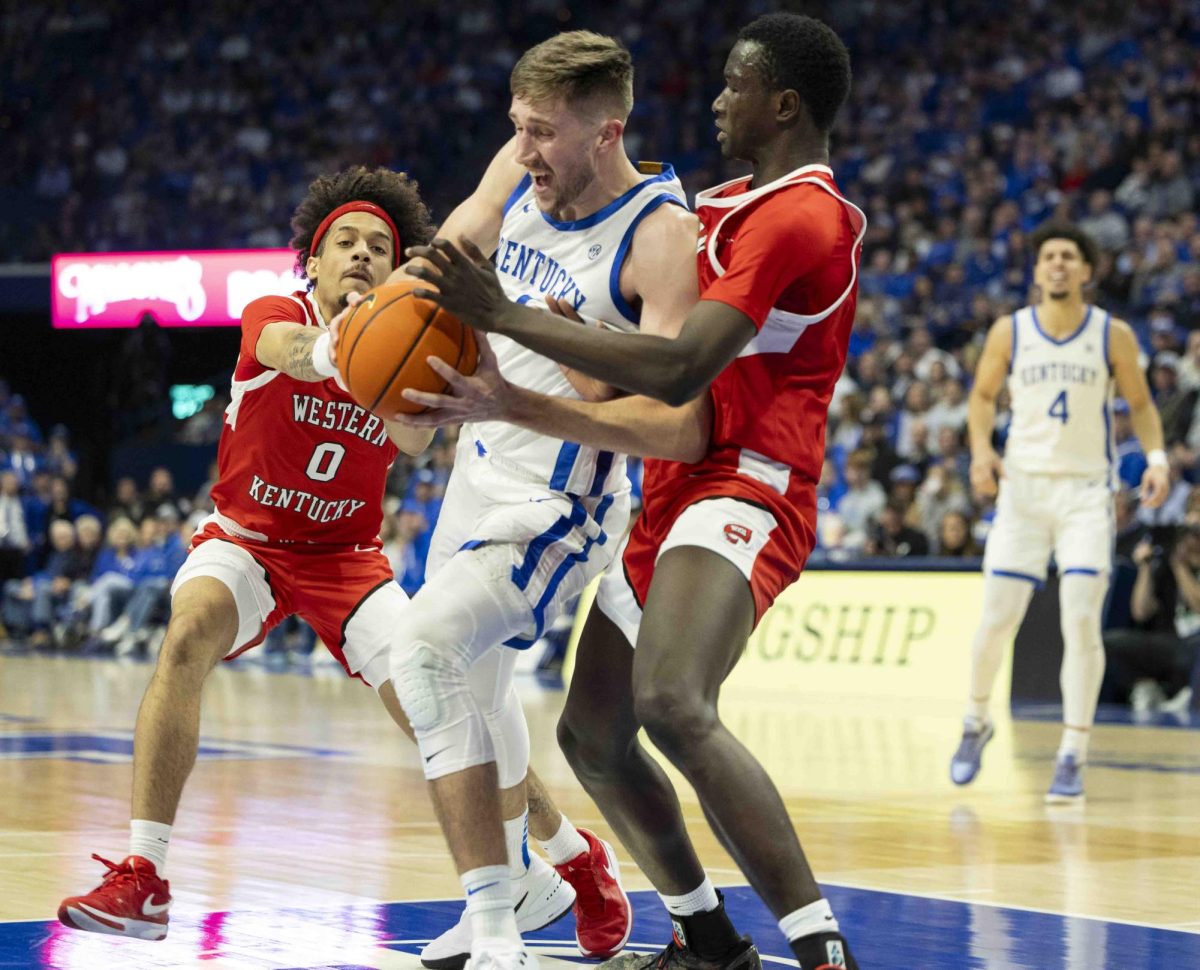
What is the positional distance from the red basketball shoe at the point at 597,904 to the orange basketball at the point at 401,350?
5.50 feet

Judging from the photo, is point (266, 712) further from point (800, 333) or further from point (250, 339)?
point (800, 333)

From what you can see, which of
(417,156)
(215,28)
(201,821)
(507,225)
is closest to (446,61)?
(417,156)

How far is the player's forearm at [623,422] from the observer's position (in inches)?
153

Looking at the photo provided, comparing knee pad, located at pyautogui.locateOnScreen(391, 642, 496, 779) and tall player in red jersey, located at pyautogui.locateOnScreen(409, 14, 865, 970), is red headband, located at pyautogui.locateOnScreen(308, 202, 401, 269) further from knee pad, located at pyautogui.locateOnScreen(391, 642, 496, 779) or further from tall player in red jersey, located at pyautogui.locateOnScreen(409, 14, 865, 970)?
knee pad, located at pyautogui.locateOnScreen(391, 642, 496, 779)

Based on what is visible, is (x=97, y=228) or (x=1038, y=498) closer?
(x=1038, y=498)

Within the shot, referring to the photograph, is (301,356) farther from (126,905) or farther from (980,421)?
(980,421)

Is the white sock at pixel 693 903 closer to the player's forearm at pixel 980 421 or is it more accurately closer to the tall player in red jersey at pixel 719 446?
Result: the tall player in red jersey at pixel 719 446

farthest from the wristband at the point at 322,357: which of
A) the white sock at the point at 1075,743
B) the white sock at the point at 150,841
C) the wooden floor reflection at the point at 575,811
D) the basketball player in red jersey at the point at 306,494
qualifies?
the white sock at the point at 1075,743

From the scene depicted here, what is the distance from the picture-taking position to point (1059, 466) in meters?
8.80

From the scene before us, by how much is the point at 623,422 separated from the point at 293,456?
1.85m

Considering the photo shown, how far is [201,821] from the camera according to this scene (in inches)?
287

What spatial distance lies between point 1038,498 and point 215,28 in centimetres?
2346

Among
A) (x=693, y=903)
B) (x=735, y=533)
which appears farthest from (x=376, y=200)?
(x=693, y=903)

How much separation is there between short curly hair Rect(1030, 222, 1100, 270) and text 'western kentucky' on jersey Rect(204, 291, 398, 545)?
428cm
